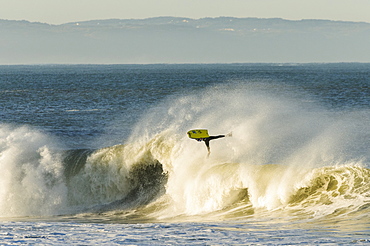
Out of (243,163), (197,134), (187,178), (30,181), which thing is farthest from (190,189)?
(30,181)

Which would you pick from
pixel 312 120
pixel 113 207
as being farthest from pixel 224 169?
pixel 312 120

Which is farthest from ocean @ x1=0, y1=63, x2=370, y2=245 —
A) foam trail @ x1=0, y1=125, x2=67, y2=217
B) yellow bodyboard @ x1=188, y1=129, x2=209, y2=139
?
yellow bodyboard @ x1=188, y1=129, x2=209, y2=139

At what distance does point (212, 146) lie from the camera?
74.9 ft

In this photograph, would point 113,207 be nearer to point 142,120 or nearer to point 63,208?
point 63,208

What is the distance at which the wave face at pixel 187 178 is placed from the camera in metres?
17.9

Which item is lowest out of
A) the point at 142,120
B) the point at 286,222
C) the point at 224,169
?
the point at 286,222

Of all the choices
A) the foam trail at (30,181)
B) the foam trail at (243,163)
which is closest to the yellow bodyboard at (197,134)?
the foam trail at (243,163)

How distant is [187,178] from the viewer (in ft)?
68.1

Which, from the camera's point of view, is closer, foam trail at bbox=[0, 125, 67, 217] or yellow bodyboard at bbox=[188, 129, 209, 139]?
yellow bodyboard at bbox=[188, 129, 209, 139]

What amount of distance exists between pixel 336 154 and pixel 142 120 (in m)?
22.0

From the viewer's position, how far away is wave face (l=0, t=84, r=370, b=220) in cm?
1792

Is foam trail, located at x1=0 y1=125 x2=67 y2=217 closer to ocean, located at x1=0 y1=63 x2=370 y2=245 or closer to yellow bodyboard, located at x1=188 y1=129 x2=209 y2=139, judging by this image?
ocean, located at x1=0 y1=63 x2=370 y2=245

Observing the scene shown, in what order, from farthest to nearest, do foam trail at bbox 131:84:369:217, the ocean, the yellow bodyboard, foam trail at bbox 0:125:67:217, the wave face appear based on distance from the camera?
foam trail at bbox 0:125:67:217 < the yellow bodyboard < foam trail at bbox 131:84:369:217 < the wave face < the ocean

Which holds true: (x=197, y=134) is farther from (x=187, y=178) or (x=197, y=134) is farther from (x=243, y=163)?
(x=243, y=163)
